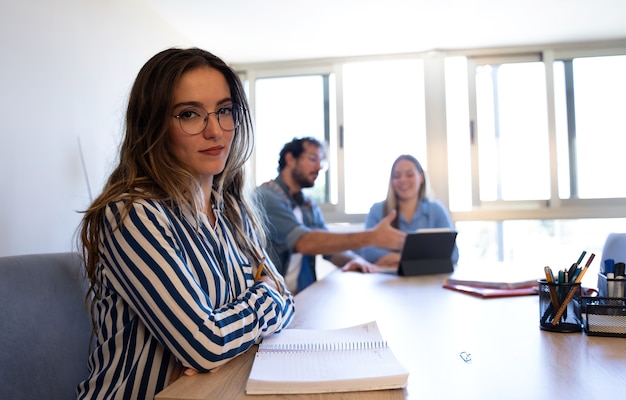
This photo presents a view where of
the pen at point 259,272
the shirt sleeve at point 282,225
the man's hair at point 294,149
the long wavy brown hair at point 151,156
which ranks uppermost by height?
the man's hair at point 294,149

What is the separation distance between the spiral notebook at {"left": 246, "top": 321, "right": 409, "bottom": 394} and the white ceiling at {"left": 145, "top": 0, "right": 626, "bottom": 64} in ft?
9.71

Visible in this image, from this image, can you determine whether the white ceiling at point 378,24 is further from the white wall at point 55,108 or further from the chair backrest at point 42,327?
the chair backrest at point 42,327

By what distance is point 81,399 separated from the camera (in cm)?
102

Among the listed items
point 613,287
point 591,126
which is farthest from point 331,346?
point 591,126

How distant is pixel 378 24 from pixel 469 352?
3.40m

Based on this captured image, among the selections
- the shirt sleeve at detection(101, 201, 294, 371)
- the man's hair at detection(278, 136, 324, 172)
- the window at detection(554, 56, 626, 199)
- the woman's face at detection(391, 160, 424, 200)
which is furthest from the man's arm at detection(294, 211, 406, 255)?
the window at detection(554, 56, 626, 199)

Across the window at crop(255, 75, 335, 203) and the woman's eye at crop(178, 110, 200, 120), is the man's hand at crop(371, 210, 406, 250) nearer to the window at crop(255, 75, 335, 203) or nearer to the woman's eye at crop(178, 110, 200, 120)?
the woman's eye at crop(178, 110, 200, 120)

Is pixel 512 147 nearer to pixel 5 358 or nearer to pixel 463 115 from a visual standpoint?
pixel 463 115

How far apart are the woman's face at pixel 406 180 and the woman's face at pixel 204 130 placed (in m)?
2.38

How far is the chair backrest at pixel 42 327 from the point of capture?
1128mm

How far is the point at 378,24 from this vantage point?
4.04m

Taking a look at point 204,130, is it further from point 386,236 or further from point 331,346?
point 386,236

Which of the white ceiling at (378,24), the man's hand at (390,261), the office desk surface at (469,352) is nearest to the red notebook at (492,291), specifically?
the office desk surface at (469,352)

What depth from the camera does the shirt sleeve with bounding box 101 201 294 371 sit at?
931 millimetres
